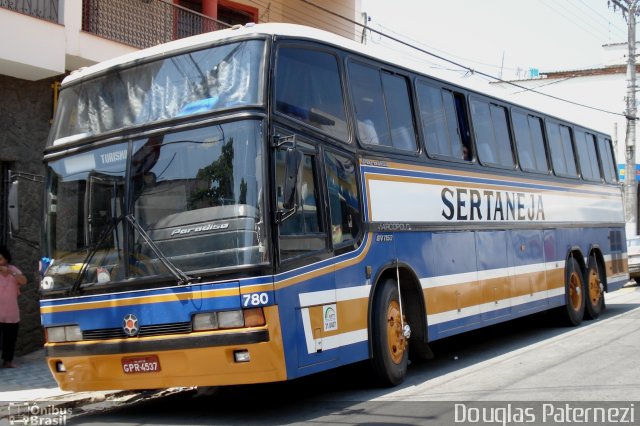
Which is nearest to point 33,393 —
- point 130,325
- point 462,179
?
point 130,325

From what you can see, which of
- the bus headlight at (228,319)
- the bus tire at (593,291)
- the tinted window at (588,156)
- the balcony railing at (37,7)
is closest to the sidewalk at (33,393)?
the bus headlight at (228,319)

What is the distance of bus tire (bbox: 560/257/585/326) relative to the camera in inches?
574

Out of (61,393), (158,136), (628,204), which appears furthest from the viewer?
(628,204)

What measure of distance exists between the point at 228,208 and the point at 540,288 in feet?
25.1

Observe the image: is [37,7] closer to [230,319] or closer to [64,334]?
[64,334]

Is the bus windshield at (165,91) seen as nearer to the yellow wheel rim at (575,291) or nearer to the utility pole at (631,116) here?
the yellow wheel rim at (575,291)

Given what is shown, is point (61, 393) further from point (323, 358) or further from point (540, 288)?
point (540, 288)

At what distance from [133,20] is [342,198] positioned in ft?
25.1

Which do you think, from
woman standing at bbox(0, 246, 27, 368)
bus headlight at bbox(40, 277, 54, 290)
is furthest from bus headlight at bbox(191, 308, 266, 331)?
woman standing at bbox(0, 246, 27, 368)

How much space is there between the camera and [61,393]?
377 inches

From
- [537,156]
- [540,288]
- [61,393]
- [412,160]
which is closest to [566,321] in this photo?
[540,288]

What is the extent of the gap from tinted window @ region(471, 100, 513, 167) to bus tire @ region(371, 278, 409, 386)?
3.42 metres

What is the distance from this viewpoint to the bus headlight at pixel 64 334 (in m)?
7.79

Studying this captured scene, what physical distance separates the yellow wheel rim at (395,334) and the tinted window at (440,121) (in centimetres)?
223
